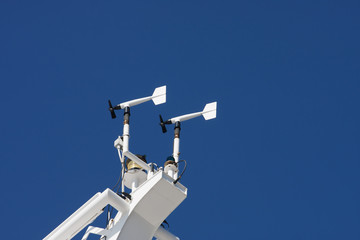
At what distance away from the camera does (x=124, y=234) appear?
24.0 meters

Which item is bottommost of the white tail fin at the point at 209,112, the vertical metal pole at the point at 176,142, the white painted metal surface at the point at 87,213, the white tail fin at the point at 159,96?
the white painted metal surface at the point at 87,213

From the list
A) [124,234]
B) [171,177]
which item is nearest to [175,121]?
[171,177]

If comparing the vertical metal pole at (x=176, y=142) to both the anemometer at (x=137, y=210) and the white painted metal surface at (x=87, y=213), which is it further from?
the white painted metal surface at (x=87, y=213)

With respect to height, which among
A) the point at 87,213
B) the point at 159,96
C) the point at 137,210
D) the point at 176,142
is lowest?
the point at 87,213

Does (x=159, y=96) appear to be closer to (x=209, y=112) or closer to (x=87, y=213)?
(x=209, y=112)

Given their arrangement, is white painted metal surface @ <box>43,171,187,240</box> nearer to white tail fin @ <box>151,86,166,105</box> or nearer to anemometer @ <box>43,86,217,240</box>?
anemometer @ <box>43,86,217,240</box>

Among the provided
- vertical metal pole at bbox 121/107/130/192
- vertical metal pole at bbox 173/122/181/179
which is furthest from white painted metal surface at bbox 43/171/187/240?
vertical metal pole at bbox 173/122/181/179

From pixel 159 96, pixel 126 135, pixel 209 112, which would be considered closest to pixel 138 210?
pixel 126 135

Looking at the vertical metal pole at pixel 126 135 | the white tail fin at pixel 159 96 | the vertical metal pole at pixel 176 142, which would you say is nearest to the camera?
the vertical metal pole at pixel 126 135

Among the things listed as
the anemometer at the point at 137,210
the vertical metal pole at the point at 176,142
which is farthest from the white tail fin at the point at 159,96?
the anemometer at the point at 137,210

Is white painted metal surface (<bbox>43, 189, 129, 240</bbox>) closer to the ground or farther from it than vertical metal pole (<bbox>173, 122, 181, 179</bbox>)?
closer to the ground

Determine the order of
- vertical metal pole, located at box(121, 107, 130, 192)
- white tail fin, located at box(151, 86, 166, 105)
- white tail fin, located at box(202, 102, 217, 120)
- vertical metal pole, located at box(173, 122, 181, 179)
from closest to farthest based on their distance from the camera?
vertical metal pole, located at box(121, 107, 130, 192), vertical metal pole, located at box(173, 122, 181, 179), white tail fin, located at box(151, 86, 166, 105), white tail fin, located at box(202, 102, 217, 120)

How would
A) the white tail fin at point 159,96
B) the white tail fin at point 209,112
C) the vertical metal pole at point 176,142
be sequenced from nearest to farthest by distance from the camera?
the vertical metal pole at point 176,142 < the white tail fin at point 159,96 < the white tail fin at point 209,112

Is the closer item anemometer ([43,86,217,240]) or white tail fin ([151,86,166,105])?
anemometer ([43,86,217,240])
